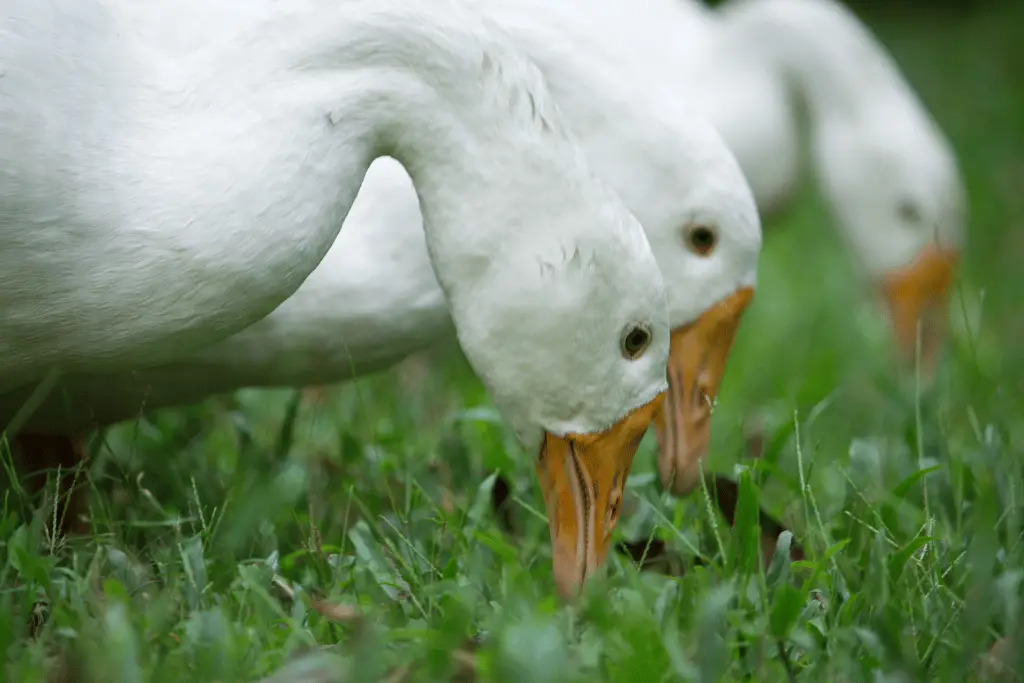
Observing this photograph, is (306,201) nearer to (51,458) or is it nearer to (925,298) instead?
(51,458)

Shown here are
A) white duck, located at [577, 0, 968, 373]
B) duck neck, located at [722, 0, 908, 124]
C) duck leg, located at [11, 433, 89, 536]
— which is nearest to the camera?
duck leg, located at [11, 433, 89, 536]

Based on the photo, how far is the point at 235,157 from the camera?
229cm

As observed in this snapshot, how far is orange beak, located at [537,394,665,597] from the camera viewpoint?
255cm

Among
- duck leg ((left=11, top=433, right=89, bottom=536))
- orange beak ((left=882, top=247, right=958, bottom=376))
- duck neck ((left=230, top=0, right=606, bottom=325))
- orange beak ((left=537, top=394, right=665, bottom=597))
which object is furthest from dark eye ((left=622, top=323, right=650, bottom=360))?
orange beak ((left=882, top=247, right=958, bottom=376))

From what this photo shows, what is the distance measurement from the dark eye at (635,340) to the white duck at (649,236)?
0.61 metres

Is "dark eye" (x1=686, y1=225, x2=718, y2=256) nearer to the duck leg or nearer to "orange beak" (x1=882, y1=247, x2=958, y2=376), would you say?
the duck leg

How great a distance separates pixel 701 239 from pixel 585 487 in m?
0.93

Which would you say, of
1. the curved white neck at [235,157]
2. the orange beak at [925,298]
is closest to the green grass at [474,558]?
the curved white neck at [235,157]

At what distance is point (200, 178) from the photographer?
2.27m

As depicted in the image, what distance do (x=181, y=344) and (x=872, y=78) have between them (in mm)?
3607

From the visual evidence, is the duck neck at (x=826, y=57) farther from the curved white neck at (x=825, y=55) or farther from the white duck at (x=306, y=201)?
the white duck at (x=306, y=201)

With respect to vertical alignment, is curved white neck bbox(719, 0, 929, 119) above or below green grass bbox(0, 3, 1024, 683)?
above

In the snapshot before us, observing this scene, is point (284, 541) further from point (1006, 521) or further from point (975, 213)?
point (975, 213)

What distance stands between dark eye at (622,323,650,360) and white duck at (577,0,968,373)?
2472mm
